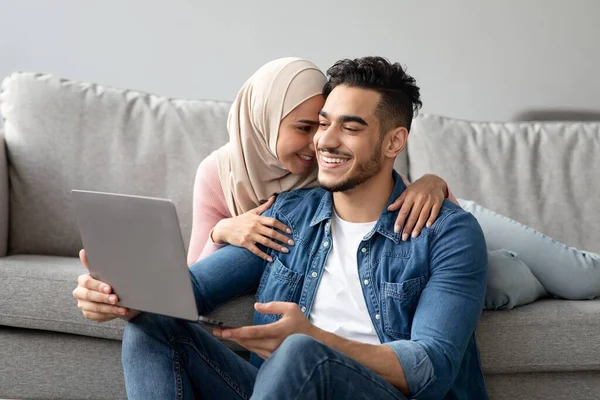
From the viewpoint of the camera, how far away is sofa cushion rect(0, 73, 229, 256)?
264 centimetres

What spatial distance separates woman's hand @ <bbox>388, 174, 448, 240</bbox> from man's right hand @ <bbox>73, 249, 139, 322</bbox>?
60 centimetres

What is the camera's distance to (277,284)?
194 centimetres

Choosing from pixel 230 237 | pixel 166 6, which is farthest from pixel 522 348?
pixel 166 6

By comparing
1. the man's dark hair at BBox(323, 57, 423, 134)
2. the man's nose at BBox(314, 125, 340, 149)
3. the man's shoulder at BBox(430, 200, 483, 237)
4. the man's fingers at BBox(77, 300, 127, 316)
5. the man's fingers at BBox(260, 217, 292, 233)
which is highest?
the man's dark hair at BBox(323, 57, 423, 134)

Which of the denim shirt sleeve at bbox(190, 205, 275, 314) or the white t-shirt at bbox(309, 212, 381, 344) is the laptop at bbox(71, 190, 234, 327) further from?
the white t-shirt at bbox(309, 212, 381, 344)

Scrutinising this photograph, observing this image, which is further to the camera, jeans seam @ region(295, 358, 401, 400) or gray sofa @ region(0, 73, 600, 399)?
gray sofa @ region(0, 73, 600, 399)

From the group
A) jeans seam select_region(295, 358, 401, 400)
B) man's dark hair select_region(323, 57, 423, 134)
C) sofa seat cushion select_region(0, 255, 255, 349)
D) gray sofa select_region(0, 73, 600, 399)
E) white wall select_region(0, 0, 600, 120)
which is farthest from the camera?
white wall select_region(0, 0, 600, 120)

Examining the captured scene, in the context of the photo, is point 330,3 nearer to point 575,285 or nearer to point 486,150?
point 486,150

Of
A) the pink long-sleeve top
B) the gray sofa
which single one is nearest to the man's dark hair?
the pink long-sleeve top

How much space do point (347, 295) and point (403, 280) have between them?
0.14 meters

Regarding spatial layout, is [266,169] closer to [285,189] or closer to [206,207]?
[285,189]

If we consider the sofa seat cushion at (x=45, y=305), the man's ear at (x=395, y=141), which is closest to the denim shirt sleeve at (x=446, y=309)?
the man's ear at (x=395, y=141)

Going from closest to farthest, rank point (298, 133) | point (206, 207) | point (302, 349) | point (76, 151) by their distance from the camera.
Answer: point (302, 349), point (298, 133), point (206, 207), point (76, 151)

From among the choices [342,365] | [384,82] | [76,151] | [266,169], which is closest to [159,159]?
[76,151]
